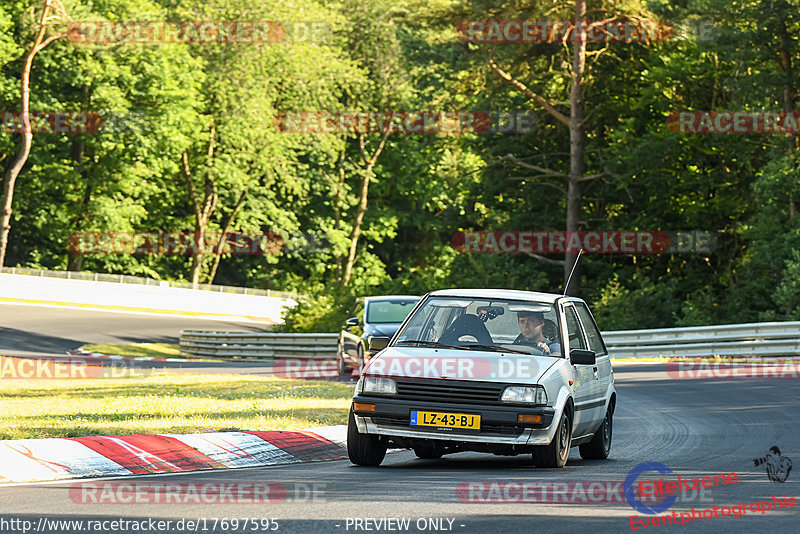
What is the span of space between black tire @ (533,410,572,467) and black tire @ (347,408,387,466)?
1.36m

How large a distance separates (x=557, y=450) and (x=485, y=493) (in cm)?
180

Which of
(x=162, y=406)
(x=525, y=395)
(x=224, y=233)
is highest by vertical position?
(x=224, y=233)

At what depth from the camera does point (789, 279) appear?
1265 inches

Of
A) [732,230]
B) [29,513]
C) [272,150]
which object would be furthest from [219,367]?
[272,150]

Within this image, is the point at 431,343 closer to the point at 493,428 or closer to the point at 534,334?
the point at 534,334

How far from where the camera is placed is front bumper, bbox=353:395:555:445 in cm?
1005

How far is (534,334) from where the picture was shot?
11.1m

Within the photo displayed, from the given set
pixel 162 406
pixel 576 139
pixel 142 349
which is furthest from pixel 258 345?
pixel 162 406

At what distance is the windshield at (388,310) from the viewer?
23891 millimetres

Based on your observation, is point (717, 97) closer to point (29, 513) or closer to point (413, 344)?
point (413, 344)

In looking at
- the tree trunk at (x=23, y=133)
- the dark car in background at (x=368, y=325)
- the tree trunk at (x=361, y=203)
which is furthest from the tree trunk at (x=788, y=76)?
the tree trunk at (x=361, y=203)

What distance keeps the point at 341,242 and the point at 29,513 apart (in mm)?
67052

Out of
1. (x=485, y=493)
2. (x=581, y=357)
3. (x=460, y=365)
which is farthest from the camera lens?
(x=581, y=357)

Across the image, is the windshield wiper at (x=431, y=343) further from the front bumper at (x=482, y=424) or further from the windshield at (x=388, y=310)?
the windshield at (x=388, y=310)
